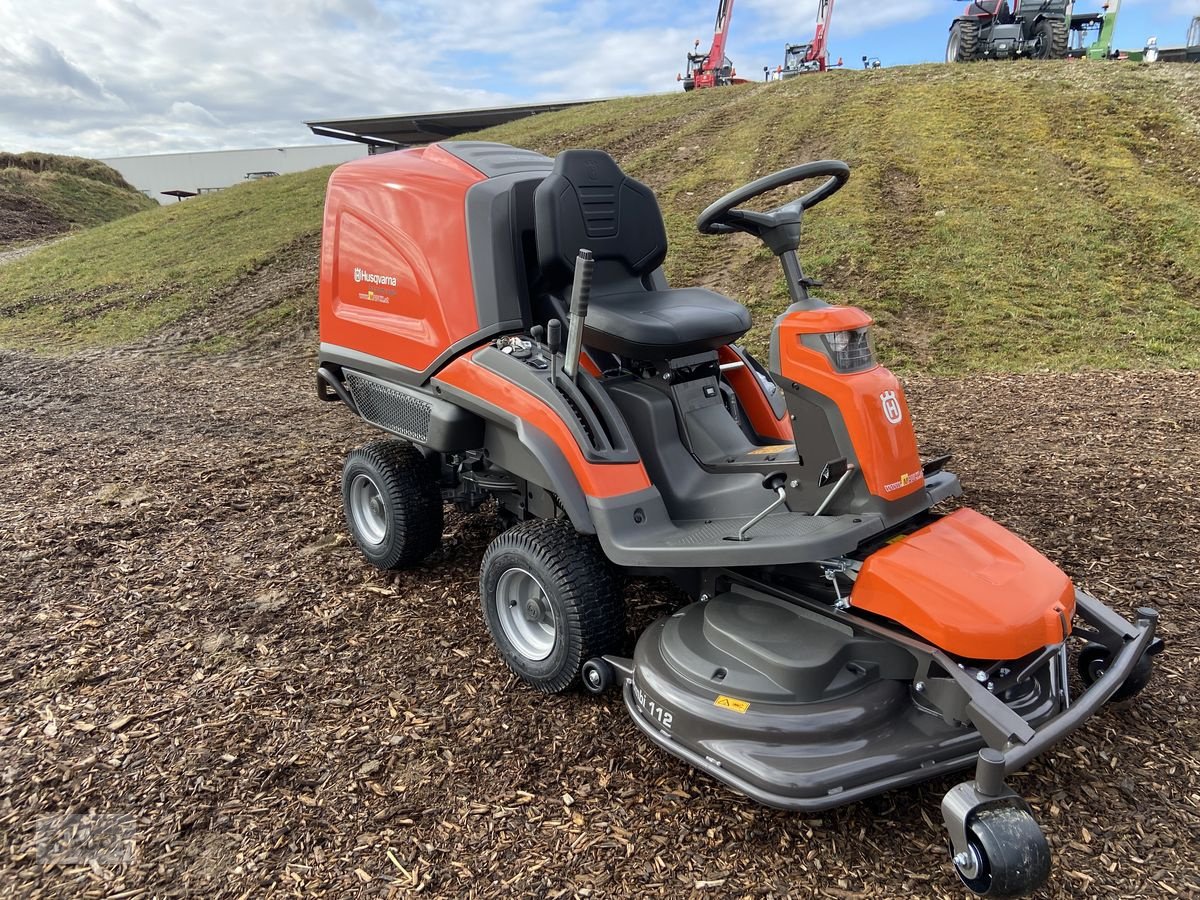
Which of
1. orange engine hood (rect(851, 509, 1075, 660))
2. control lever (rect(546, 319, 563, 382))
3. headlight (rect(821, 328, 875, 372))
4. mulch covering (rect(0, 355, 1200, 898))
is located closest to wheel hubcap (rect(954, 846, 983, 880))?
mulch covering (rect(0, 355, 1200, 898))

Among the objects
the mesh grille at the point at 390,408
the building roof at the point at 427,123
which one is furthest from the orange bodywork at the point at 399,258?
the building roof at the point at 427,123

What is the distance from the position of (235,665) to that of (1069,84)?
46.9 ft

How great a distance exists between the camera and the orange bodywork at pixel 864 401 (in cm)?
228

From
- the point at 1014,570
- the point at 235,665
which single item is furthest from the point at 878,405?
the point at 235,665

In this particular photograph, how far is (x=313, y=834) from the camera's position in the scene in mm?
2242

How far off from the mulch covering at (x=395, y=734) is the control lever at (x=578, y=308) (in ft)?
3.58

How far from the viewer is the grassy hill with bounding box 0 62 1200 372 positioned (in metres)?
7.73

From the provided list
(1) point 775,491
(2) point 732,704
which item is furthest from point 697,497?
(2) point 732,704

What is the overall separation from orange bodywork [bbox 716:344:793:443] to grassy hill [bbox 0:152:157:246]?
21381 mm

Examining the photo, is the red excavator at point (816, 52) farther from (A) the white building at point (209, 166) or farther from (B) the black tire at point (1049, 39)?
(A) the white building at point (209, 166)

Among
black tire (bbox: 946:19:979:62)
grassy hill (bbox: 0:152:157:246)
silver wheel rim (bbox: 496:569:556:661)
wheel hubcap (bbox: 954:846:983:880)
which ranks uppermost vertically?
black tire (bbox: 946:19:979:62)

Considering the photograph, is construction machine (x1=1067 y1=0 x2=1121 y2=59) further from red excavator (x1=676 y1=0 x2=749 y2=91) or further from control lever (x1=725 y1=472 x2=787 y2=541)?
control lever (x1=725 y1=472 x2=787 y2=541)

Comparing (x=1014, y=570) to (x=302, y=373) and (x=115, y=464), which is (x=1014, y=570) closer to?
(x=115, y=464)

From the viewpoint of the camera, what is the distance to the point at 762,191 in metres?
2.55
